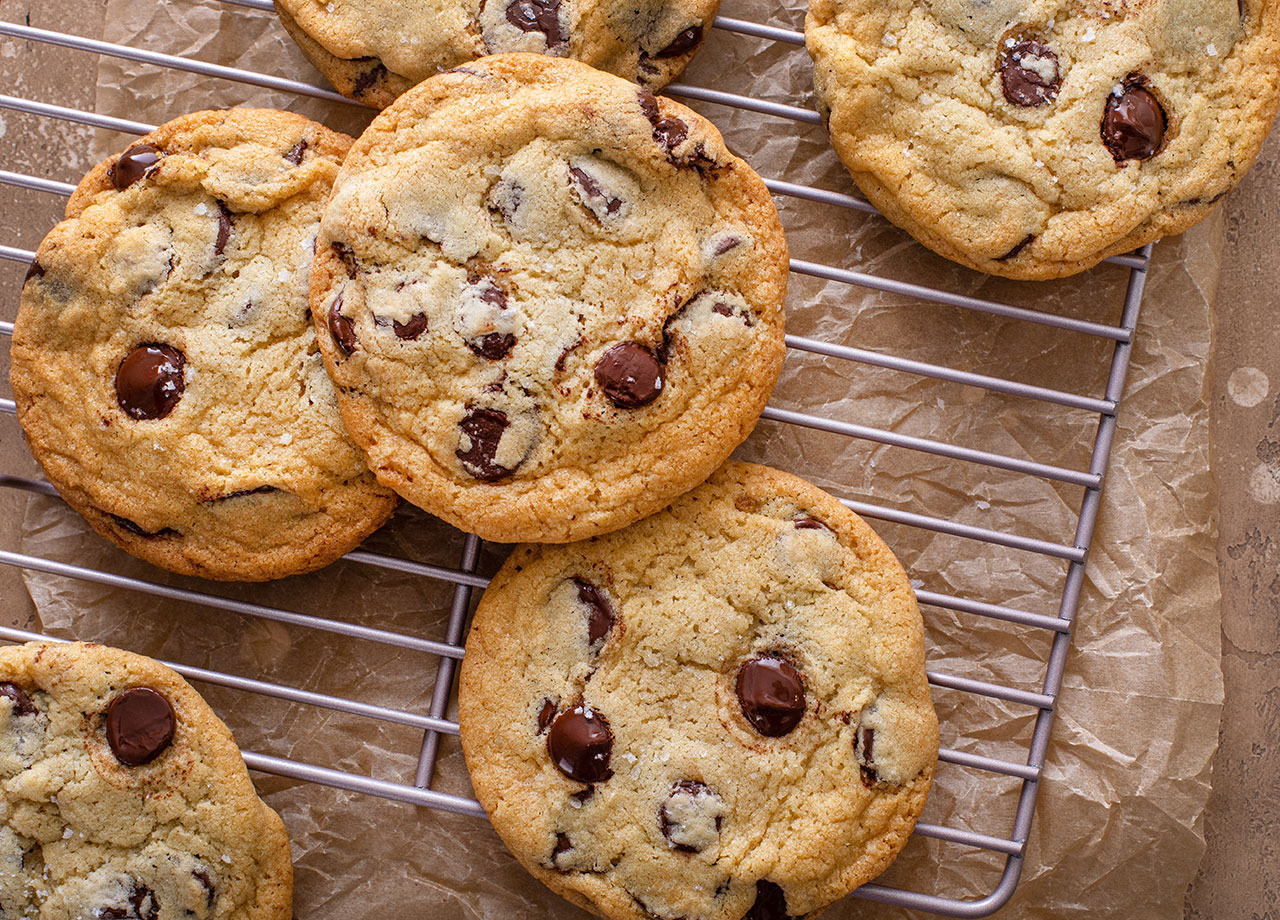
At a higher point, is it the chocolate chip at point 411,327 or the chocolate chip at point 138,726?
the chocolate chip at point 411,327

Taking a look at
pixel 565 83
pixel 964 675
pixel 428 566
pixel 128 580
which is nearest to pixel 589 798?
pixel 428 566

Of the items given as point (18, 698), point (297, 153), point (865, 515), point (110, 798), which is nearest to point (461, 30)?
point (297, 153)

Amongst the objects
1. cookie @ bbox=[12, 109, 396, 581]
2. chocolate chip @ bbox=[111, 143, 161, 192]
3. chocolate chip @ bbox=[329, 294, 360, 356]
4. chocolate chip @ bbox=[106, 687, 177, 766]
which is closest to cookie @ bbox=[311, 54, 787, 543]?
chocolate chip @ bbox=[329, 294, 360, 356]

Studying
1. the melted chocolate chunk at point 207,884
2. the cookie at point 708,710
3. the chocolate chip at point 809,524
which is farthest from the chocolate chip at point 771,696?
the melted chocolate chunk at point 207,884

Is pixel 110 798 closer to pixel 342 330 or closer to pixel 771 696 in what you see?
pixel 342 330

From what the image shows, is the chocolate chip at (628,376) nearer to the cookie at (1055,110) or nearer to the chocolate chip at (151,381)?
the cookie at (1055,110)

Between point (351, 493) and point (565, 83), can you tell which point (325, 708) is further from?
point (565, 83)
